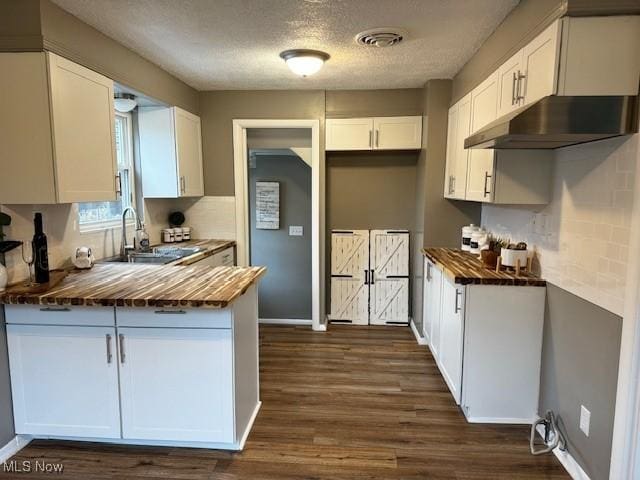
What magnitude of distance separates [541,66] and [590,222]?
31.3 inches

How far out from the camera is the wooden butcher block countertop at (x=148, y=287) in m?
2.01

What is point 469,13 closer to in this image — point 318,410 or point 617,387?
point 617,387

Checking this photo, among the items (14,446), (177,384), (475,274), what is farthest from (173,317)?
(475,274)

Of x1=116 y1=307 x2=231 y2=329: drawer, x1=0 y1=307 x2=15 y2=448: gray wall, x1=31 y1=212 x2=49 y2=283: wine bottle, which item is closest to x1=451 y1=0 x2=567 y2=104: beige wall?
x1=116 y1=307 x2=231 y2=329: drawer

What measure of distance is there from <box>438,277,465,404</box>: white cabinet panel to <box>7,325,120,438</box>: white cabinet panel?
203 cm

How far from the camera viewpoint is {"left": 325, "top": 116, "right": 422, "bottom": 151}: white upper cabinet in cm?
409

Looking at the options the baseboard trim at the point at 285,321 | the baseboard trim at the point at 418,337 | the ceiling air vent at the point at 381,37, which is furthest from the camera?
the baseboard trim at the point at 285,321

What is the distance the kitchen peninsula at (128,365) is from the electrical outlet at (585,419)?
5.81 feet

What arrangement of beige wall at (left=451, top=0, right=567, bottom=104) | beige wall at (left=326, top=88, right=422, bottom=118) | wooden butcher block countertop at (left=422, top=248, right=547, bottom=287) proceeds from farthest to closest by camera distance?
beige wall at (left=326, top=88, right=422, bottom=118) → wooden butcher block countertop at (left=422, top=248, right=547, bottom=287) → beige wall at (left=451, top=0, right=567, bottom=104)

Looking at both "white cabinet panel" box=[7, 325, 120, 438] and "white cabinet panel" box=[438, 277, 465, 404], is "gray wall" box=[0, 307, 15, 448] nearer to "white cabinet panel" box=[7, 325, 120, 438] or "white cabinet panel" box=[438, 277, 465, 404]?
"white cabinet panel" box=[7, 325, 120, 438]

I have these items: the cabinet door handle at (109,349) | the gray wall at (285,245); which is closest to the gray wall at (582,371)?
the cabinet door handle at (109,349)

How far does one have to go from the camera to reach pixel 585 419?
6.61 feet

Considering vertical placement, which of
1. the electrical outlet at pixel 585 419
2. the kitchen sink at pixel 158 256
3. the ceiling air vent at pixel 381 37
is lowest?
the electrical outlet at pixel 585 419

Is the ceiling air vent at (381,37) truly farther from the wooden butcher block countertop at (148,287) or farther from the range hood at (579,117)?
the wooden butcher block countertop at (148,287)
